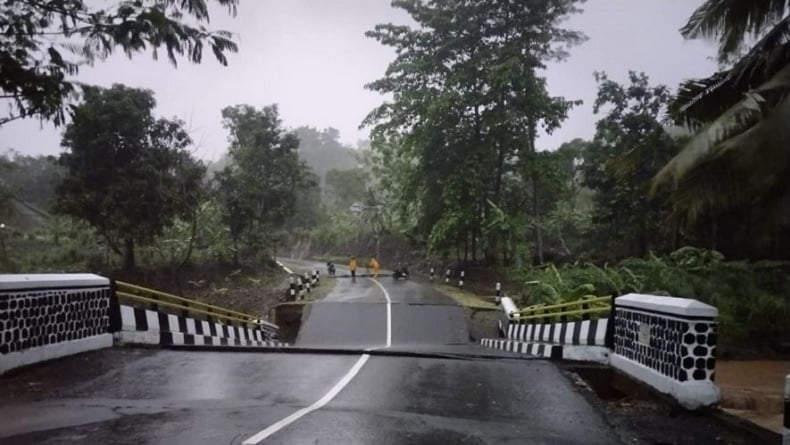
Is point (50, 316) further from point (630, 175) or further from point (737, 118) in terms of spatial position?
point (630, 175)

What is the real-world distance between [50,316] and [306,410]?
362 centimetres

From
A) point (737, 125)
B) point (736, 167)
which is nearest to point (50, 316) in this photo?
point (736, 167)

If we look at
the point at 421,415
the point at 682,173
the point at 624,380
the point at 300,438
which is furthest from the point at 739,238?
the point at 300,438

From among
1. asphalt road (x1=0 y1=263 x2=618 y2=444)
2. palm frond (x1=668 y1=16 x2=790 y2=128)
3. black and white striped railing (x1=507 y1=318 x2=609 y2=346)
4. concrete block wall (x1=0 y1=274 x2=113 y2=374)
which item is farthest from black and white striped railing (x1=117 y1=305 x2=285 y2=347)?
palm frond (x1=668 y1=16 x2=790 y2=128)

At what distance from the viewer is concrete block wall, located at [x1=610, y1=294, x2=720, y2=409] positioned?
521cm

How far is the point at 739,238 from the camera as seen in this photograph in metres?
18.8

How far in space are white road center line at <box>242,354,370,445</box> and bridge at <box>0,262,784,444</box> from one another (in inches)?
0.6

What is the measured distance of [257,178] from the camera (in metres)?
33.4

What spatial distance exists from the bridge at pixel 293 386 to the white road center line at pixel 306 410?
0.05 feet

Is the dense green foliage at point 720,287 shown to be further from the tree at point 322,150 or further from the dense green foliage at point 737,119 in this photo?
the tree at point 322,150

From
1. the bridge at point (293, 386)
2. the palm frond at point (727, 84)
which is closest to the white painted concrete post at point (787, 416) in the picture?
the bridge at point (293, 386)

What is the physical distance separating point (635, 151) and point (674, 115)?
4.62 feet

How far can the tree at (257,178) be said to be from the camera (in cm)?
3112

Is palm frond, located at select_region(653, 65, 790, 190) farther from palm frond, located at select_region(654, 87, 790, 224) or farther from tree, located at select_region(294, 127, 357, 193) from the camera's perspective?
tree, located at select_region(294, 127, 357, 193)
